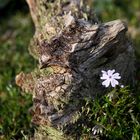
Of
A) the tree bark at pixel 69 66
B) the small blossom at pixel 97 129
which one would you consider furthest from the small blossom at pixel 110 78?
the small blossom at pixel 97 129

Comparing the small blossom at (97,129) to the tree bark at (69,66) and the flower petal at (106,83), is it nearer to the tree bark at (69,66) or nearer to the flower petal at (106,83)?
the tree bark at (69,66)

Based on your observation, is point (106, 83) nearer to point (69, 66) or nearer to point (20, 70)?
point (69, 66)

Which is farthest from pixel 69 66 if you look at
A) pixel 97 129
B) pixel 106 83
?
pixel 97 129

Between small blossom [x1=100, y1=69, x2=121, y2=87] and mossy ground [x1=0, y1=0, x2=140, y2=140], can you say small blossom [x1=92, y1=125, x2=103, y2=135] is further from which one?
small blossom [x1=100, y1=69, x2=121, y2=87]

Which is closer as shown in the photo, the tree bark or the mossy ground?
the tree bark

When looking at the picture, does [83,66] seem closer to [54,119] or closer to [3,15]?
[54,119]

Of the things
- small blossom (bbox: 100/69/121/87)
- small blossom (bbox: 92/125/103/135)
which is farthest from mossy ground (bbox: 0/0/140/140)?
small blossom (bbox: 100/69/121/87)
